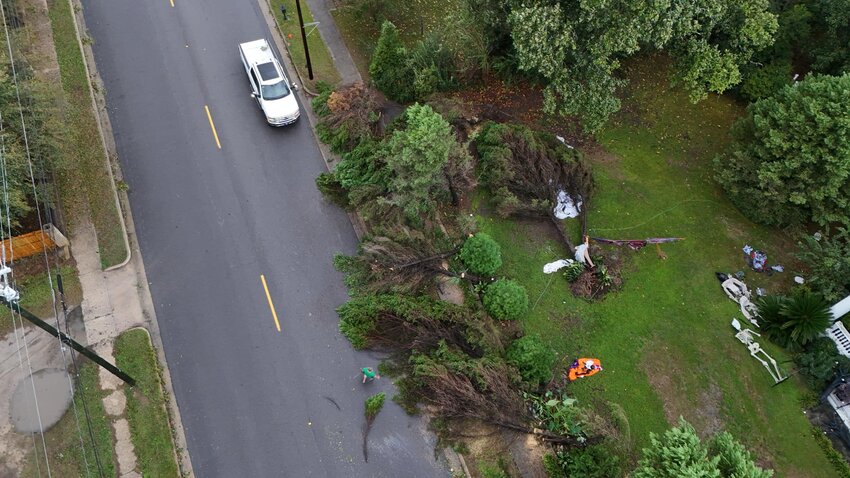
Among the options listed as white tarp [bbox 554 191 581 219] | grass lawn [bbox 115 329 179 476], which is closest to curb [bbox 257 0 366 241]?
white tarp [bbox 554 191 581 219]

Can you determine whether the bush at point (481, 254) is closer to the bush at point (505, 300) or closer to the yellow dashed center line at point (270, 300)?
the bush at point (505, 300)

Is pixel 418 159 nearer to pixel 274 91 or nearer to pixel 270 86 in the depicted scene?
pixel 274 91

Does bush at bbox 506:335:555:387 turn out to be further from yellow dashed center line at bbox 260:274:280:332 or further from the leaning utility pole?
the leaning utility pole

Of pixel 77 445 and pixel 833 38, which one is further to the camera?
pixel 833 38

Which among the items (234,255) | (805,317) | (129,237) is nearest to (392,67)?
(234,255)

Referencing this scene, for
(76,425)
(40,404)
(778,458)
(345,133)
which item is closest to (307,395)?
(76,425)

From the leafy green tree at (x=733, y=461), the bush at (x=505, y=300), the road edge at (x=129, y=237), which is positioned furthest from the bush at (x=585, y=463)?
the road edge at (x=129, y=237)

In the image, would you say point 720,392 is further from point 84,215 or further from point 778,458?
point 84,215
